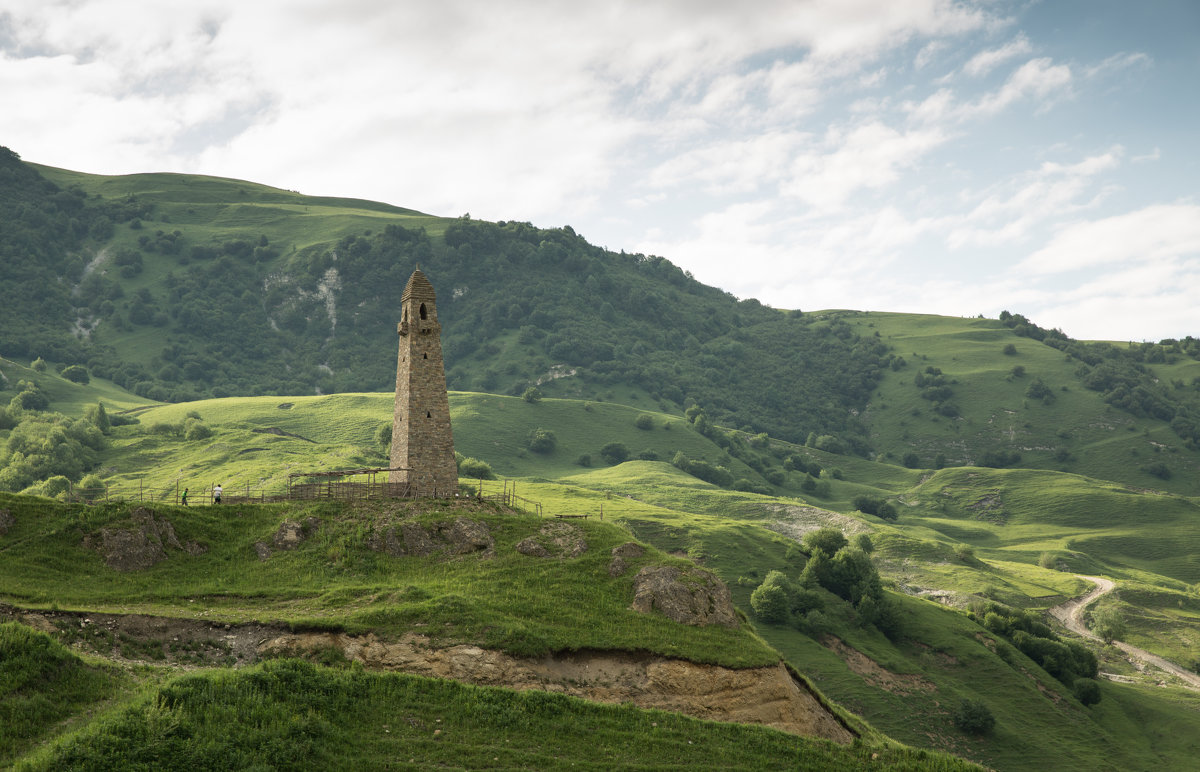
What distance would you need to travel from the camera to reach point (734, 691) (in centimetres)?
4488

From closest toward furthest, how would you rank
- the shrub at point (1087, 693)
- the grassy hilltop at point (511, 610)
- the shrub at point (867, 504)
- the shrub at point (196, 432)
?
the grassy hilltop at point (511, 610) < the shrub at point (1087, 693) < the shrub at point (196, 432) < the shrub at point (867, 504)

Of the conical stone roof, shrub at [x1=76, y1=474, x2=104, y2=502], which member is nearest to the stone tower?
the conical stone roof

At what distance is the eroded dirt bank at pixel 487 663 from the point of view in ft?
131

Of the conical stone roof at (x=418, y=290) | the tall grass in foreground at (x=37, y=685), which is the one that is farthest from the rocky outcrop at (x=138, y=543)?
the conical stone roof at (x=418, y=290)

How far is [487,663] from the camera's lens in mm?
42375

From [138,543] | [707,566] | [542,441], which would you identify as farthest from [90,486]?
[542,441]

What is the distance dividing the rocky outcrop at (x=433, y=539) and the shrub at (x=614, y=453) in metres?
139

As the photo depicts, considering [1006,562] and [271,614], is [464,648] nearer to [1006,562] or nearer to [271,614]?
[271,614]

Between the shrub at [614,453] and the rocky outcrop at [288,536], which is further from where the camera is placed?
the shrub at [614,453]

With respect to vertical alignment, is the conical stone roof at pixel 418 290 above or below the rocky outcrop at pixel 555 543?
above

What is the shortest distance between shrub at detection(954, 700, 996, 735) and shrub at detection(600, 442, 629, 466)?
11410cm

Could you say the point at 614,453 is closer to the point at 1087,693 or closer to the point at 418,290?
the point at 1087,693

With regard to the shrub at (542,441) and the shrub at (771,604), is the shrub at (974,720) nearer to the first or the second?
the shrub at (771,604)

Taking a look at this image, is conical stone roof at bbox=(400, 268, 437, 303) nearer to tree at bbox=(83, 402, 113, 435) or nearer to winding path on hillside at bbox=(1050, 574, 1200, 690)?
winding path on hillside at bbox=(1050, 574, 1200, 690)
